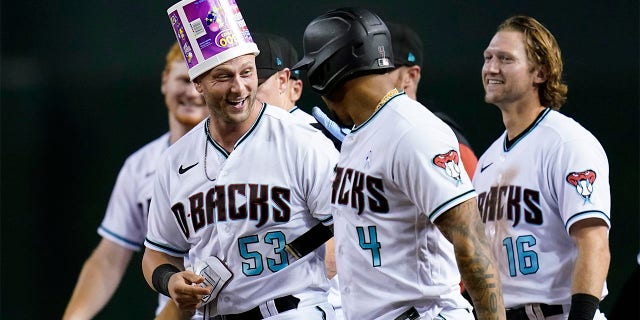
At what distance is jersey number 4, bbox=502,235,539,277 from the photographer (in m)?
3.74

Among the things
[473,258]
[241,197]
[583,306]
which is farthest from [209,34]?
→ [583,306]

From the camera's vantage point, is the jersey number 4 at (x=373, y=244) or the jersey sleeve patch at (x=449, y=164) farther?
the jersey number 4 at (x=373, y=244)

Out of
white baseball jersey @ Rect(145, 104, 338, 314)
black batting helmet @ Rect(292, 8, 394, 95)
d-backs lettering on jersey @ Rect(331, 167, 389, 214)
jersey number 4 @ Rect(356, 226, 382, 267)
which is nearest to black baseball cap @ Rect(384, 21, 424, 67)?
white baseball jersey @ Rect(145, 104, 338, 314)

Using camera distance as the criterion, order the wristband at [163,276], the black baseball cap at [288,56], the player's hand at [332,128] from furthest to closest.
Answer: the black baseball cap at [288,56], the player's hand at [332,128], the wristband at [163,276]

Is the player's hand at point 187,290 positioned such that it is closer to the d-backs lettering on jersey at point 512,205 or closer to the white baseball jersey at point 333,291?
the white baseball jersey at point 333,291

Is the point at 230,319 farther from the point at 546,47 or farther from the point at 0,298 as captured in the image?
the point at 0,298

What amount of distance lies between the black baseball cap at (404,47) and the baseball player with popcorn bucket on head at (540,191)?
0.91 metres

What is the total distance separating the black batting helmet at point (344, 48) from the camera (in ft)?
9.72

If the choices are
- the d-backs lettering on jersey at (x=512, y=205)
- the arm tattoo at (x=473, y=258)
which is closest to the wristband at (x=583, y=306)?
the d-backs lettering on jersey at (x=512, y=205)

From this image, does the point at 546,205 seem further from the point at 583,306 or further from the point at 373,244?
the point at 373,244

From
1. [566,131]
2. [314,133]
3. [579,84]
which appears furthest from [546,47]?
[579,84]

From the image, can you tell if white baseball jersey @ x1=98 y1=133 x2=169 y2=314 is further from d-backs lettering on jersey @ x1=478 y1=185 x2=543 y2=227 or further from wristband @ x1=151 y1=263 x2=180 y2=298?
d-backs lettering on jersey @ x1=478 y1=185 x2=543 y2=227

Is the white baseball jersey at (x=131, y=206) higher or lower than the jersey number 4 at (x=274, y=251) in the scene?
lower

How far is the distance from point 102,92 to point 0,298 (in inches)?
60.5
